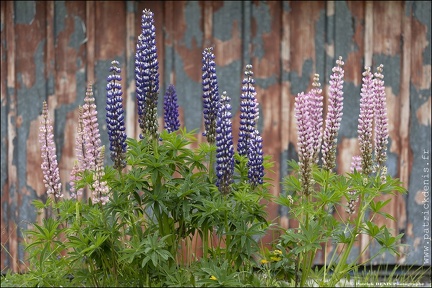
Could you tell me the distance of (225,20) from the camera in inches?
243

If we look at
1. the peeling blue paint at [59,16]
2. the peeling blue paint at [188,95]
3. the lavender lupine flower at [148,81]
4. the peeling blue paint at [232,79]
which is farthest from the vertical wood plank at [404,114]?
the lavender lupine flower at [148,81]

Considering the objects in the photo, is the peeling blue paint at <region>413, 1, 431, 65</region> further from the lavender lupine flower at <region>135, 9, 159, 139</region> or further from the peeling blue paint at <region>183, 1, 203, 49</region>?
the lavender lupine flower at <region>135, 9, 159, 139</region>

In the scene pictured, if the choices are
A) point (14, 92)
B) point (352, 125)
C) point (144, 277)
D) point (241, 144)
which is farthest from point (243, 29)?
point (144, 277)

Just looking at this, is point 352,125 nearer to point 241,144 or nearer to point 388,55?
point 388,55

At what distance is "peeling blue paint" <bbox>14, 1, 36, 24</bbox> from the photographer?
6.15 m

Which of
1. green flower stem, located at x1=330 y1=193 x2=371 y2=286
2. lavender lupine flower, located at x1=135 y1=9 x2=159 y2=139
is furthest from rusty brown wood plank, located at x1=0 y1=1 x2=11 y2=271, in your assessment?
green flower stem, located at x1=330 y1=193 x2=371 y2=286

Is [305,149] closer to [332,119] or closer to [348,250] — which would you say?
[332,119]

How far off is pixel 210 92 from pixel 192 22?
2030 millimetres

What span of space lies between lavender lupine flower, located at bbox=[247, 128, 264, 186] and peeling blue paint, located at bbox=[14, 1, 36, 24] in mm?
2497

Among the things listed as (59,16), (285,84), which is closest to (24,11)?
(59,16)

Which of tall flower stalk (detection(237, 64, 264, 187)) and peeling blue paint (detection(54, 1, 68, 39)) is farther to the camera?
peeling blue paint (detection(54, 1, 68, 39))

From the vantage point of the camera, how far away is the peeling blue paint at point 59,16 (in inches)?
242

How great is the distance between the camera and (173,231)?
4.28m

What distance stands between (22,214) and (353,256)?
216 centimetres
